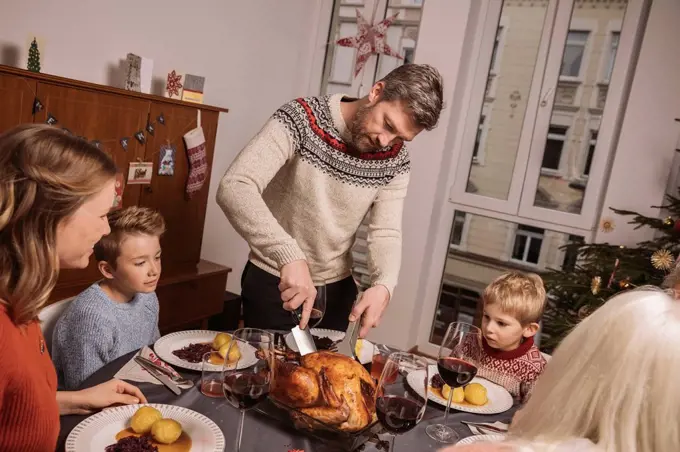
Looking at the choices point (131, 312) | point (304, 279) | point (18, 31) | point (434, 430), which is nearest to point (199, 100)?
point (18, 31)

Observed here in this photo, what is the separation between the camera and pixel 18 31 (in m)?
2.39

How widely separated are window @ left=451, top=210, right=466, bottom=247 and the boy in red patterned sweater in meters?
1.98

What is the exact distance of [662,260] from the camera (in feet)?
8.68

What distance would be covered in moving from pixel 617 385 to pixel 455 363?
608mm

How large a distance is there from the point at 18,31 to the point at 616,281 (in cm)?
303

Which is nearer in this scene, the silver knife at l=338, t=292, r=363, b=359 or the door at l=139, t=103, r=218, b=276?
the silver knife at l=338, t=292, r=363, b=359

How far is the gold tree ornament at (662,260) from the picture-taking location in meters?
2.64

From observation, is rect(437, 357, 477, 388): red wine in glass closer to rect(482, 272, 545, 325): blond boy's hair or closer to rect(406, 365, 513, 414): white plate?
rect(406, 365, 513, 414): white plate

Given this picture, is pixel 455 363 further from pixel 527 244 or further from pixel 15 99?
pixel 527 244

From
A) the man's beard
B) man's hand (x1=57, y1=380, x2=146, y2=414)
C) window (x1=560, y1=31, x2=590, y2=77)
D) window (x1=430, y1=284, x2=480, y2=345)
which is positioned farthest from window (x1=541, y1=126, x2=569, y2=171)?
man's hand (x1=57, y1=380, x2=146, y2=414)

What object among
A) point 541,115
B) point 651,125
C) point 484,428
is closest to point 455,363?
point 484,428

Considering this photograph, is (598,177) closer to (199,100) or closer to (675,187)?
(675,187)

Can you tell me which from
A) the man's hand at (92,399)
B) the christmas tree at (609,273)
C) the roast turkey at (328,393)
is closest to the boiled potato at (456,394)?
the roast turkey at (328,393)

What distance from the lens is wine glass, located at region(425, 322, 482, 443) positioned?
1.25m
